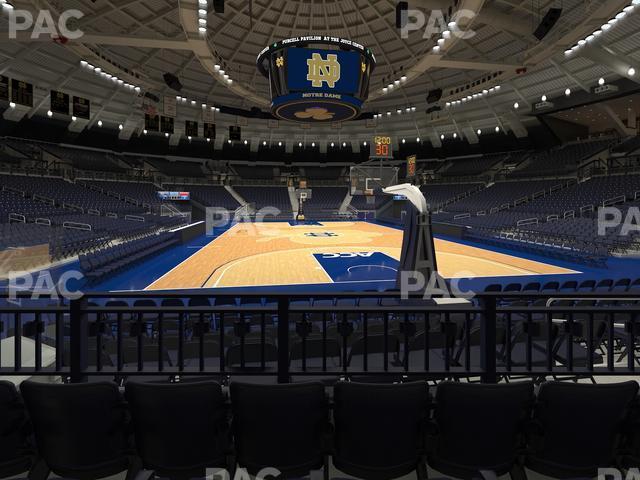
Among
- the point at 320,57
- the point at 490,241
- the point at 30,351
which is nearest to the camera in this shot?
the point at 30,351

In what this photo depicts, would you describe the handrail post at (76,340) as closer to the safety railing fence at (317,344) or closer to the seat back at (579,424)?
the safety railing fence at (317,344)

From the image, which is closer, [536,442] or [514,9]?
[536,442]

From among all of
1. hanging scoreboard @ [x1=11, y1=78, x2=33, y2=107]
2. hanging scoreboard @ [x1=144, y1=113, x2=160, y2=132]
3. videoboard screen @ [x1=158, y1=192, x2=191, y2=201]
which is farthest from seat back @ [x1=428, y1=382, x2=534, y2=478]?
videoboard screen @ [x1=158, y1=192, x2=191, y2=201]

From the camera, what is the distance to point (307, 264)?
16.4m

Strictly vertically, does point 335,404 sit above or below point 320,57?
below

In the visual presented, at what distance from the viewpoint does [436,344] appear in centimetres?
530

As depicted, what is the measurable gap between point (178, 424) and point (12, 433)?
112cm

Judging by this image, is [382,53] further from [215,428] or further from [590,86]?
[215,428]

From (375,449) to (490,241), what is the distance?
72.6 ft

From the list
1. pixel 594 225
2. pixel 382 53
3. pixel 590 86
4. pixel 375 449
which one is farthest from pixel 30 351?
pixel 590 86

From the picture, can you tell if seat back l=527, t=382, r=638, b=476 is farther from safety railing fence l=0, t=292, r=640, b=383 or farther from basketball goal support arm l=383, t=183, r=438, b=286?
basketball goal support arm l=383, t=183, r=438, b=286

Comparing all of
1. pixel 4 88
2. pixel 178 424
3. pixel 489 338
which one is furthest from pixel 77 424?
pixel 4 88

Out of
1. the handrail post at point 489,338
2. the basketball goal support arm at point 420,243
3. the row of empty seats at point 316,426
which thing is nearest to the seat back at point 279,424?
the row of empty seats at point 316,426

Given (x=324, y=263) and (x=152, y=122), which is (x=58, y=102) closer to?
(x=152, y=122)
